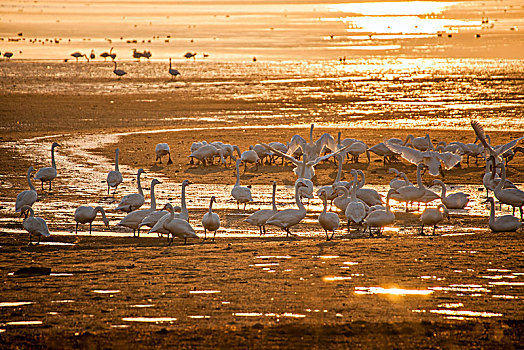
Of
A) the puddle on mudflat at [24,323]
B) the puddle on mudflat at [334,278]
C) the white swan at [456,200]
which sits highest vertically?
the white swan at [456,200]

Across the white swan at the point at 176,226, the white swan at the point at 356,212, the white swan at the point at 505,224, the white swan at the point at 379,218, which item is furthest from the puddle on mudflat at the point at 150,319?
the white swan at the point at 505,224

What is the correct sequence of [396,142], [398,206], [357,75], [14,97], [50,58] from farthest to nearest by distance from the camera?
[50,58]
[357,75]
[14,97]
[396,142]
[398,206]

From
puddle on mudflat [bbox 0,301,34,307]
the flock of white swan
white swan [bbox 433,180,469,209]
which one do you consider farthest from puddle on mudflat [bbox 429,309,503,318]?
white swan [bbox 433,180,469,209]

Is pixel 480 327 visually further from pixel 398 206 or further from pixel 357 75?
pixel 357 75

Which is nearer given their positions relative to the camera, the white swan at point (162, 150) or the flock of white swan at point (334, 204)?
the flock of white swan at point (334, 204)

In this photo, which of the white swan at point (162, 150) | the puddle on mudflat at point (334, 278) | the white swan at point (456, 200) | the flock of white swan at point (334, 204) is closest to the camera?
the puddle on mudflat at point (334, 278)

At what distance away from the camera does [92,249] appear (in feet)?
39.2

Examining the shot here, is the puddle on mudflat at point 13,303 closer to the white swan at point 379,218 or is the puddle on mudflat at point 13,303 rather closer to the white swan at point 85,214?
the white swan at point 85,214

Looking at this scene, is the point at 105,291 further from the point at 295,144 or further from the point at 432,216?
the point at 295,144

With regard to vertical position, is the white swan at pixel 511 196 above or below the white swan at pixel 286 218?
above

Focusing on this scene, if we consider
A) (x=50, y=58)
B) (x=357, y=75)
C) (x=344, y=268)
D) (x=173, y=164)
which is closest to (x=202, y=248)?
(x=344, y=268)

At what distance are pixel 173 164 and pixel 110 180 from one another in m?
4.12

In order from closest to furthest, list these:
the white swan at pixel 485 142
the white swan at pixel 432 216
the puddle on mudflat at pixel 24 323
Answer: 1. the puddle on mudflat at pixel 24 323
2. the white swan at pixel 432 216
3. the white swan at pixel 485 142

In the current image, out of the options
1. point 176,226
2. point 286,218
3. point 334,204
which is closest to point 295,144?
point 334,204
